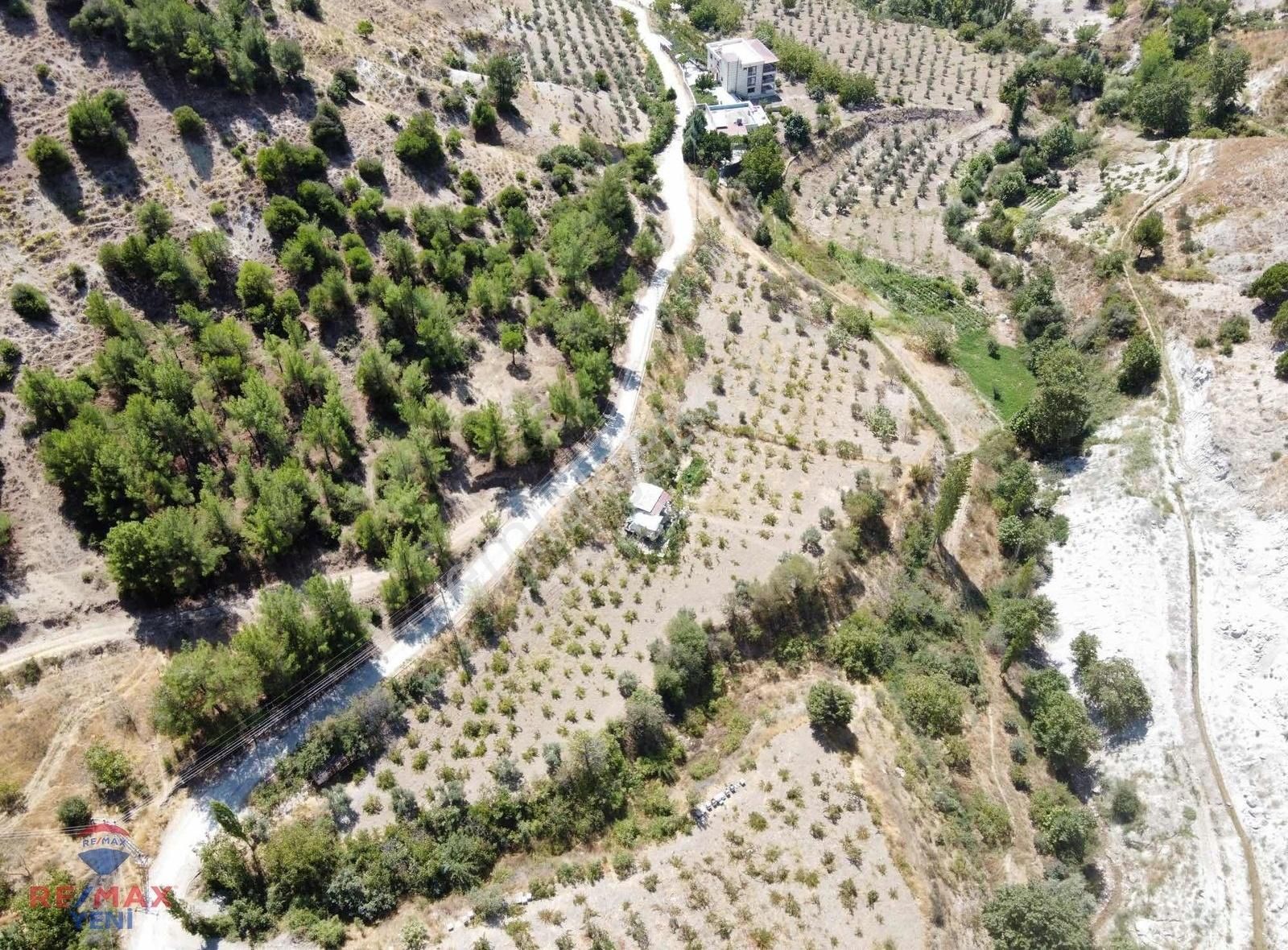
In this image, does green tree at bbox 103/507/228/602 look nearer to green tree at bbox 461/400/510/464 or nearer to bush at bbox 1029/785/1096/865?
green tree at bbox 461/400/510/464

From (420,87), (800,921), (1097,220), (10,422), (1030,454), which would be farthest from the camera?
(1097,220)

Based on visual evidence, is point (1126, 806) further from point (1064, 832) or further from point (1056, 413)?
point (1056, 413)

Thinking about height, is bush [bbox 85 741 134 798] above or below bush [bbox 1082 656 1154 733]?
above

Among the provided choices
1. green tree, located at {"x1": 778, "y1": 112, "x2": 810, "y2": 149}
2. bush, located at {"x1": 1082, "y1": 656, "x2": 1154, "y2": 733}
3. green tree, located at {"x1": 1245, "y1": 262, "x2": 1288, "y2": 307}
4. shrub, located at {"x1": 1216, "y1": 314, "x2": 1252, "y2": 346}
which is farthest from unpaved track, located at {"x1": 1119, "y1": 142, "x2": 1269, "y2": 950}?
green tree, located at {"x1": 778, "y1": 112, "x2": 810, "y2": 149}

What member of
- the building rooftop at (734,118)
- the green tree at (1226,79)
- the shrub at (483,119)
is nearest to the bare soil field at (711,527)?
the building rooftop at (734,118)

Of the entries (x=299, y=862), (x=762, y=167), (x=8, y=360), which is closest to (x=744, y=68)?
(x=762, y=167)

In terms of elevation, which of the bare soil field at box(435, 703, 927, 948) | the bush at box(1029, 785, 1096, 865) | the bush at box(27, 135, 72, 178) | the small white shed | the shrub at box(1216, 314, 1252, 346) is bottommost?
the bush at box(1029, 785, 1096, 865)

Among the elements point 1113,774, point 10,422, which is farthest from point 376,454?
point 1113,774

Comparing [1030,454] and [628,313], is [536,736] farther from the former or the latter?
[1030,454]
